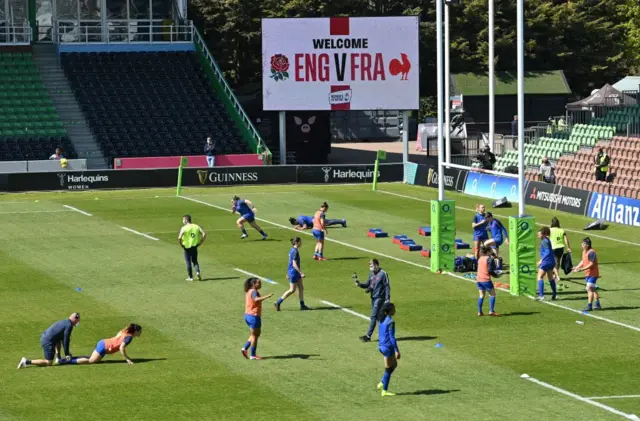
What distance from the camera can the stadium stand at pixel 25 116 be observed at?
6725 cm

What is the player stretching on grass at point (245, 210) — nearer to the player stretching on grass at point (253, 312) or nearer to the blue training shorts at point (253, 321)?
the player stretching on grass at point (253, 312)

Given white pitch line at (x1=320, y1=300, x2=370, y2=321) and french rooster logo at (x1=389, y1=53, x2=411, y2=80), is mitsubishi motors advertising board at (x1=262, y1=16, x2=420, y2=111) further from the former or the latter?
white pitch line at (x1=320, y1=300, x2=370, y2=321)

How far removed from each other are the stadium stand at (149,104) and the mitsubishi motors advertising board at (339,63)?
4739 mm

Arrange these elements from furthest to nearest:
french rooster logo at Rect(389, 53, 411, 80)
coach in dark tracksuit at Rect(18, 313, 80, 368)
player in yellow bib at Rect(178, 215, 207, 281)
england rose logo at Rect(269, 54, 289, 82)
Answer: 1. french rooster logo at Rect(389, 53, 411, 80)
2. england rose logo at Rect(269, 54, 289, 82)
3. player in yellow bib at Rect(178, 215, 207, 281)
4. coach in dark tracksuit at Rect(18, 313, 80, 368)

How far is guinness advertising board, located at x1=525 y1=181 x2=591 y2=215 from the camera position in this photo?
174ft

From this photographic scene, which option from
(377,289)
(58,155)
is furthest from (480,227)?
(58,155)

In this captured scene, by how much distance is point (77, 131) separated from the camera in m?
70.2

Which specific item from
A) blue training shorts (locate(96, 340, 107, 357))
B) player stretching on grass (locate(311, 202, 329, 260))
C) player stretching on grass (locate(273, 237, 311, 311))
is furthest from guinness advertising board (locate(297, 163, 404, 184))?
blue training shorts (locate(96, 340, 107, 357))

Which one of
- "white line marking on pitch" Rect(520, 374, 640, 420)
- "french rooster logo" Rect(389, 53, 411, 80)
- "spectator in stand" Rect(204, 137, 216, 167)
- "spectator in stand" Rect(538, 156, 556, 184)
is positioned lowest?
"white line marking on pitch" Rect(520, 374, 640, 420)

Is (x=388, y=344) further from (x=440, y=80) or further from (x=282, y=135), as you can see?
(x=282, y=135)

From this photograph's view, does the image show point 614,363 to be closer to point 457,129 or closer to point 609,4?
point 457,129

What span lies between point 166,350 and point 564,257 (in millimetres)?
12296

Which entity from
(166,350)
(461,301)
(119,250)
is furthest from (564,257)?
(119,250)

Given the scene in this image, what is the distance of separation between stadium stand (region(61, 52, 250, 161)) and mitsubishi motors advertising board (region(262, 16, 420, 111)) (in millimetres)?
4739
